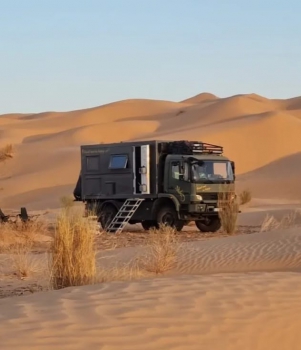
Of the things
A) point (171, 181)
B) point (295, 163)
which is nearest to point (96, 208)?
point (171, 181)

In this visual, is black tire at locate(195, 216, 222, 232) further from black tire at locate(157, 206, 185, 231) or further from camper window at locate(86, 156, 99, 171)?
camper window at locate(86, 156, 99, 171)

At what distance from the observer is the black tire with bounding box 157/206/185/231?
23.5 meters

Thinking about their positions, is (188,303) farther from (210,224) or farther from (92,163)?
(92,163)

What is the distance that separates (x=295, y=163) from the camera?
54500mm

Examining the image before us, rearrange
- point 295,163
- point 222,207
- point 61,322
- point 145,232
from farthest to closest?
1. point 295,163
2. point 145,232
3. point 222,207
4. point 61,322

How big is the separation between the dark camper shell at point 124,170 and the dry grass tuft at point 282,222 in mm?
3137

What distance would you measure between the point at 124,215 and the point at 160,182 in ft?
4.78

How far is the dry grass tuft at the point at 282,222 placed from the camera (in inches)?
915

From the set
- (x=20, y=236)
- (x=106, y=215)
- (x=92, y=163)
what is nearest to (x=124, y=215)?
(x=106, y=215)

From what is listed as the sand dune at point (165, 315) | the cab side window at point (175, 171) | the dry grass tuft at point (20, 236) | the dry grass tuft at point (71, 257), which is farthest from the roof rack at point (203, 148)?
the sand dune at point (165, 315)

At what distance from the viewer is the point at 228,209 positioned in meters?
22.9

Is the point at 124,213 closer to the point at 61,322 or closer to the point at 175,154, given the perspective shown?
the point at 175,154

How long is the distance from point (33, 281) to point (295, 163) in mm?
43946

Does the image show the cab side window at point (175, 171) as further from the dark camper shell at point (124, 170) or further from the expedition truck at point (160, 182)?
the dark camper shell at point (124, 170)
